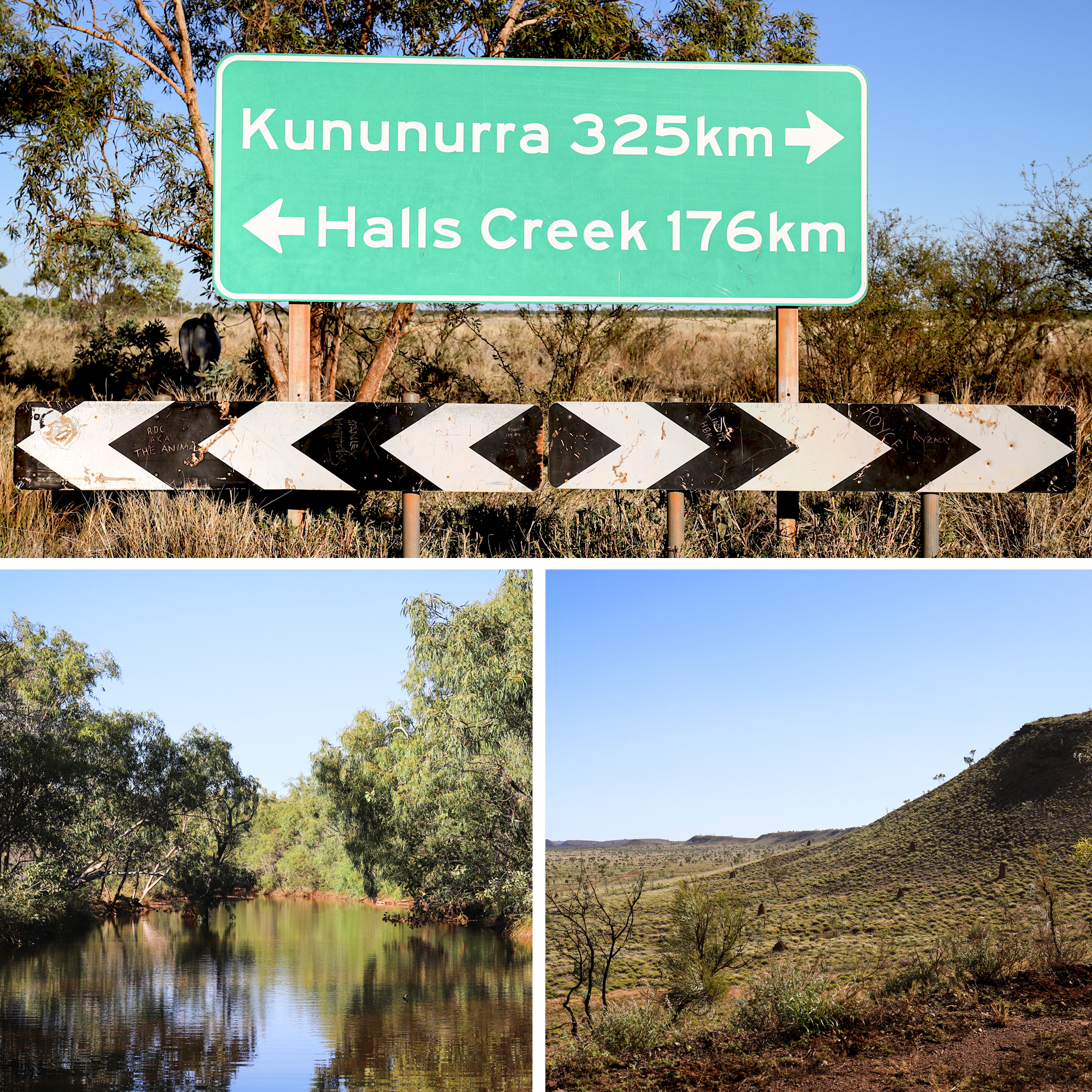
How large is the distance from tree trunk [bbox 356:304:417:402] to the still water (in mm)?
7644

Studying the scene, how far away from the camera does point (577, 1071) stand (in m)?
2.86

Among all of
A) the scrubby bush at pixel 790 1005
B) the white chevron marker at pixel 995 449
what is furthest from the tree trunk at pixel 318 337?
the scrubby bush at pixel 790 1005

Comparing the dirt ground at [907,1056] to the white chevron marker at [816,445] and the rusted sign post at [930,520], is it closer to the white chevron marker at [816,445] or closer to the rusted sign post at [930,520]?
the white chevron marker at [816,445]

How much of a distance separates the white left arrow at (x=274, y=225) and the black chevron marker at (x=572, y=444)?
176cm

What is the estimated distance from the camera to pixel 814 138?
539cm

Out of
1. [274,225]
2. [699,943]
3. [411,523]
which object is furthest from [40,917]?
[274,225]

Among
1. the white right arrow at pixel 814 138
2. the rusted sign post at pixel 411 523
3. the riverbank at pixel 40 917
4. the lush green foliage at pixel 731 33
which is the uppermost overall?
the lush green foliage at pixel 731 33

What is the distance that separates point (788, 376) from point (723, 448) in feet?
3.20

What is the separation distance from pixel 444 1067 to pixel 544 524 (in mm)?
4097

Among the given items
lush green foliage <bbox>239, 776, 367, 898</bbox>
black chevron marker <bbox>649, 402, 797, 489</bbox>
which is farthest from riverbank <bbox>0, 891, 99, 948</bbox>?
black chevron marker <bbox>649, 402, 797, 489</bbox>

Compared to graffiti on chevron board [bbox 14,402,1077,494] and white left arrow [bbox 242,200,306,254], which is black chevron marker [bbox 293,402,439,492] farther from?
white left arrow [bbox 242,200,306,254]

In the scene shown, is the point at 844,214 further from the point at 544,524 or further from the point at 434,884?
the point at 434,884

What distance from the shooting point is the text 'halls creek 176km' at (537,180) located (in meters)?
5.25

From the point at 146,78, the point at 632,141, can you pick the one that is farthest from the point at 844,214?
the point at 146,78
